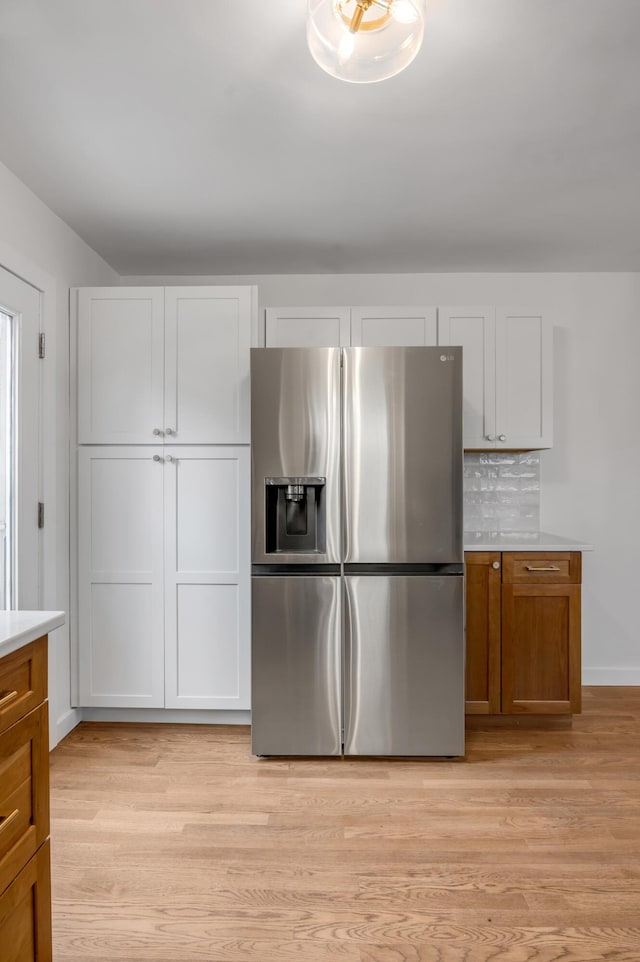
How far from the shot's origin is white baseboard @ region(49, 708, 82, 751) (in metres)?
2.66

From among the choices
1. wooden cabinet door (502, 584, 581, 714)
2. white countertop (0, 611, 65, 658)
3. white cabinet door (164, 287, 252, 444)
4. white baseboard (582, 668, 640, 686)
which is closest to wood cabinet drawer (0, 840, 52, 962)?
white countertop (0, 611, 65, 658)

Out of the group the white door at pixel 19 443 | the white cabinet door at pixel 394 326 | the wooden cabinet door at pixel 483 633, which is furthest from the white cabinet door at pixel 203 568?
the wooden cabinet door at pixel 483 633

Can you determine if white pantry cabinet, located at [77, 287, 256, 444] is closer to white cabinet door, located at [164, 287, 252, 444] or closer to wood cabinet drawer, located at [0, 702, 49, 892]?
white cabinet door, located at [164, 287, 252, 444]

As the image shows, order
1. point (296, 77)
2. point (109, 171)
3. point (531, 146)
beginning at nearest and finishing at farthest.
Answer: point (296, 77)
point (531, 146)
point (109, 171)

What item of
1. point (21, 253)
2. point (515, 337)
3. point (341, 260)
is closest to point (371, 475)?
point (515, 337)

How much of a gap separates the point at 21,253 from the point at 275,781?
243 centimetres

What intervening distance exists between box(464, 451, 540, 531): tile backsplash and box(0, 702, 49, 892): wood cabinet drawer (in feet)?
8.93

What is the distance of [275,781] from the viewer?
2.42 m

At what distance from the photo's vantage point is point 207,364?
9.28 ft

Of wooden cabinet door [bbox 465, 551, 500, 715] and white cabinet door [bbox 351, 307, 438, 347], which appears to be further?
white cabinet door [bbox 351, 307, 438, 347]

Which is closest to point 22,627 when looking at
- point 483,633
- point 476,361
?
point 483,633

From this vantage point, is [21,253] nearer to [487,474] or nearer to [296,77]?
[296,77]

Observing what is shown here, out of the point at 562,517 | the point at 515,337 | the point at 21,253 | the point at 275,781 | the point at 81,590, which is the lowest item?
the point at 275,781

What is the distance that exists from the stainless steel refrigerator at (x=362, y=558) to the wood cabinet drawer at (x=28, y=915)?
1305 mm
